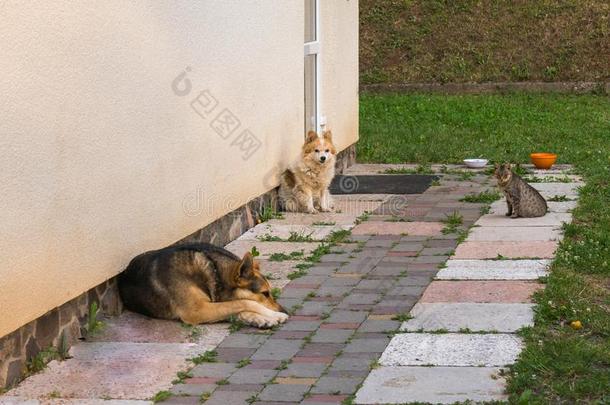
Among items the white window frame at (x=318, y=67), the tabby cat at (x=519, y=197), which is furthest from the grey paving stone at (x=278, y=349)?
the white window frame at (x=318, y=67)

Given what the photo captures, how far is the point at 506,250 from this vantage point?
8.73 m

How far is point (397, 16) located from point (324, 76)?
40.9 feet

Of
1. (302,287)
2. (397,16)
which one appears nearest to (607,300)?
(302,287)

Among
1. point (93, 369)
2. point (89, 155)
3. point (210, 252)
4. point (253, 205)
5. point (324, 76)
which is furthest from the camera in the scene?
point (324, 76)

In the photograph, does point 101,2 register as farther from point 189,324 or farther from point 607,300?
point 607,300

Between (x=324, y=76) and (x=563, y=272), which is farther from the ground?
(x=324, y=76)

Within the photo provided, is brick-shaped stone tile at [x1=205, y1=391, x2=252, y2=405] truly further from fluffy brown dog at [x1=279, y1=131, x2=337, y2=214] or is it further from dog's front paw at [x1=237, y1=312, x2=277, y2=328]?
fluffy brown dog at [x1=279, y1=131, x2=337, y2=214]

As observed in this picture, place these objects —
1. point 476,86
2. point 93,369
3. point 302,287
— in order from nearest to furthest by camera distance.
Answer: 1. point 93,369
2. point 302,287
3. point 476,86

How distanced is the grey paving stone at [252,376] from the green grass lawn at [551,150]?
1189 millimetres

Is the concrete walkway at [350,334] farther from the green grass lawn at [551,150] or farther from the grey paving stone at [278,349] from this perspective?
the green grass lawn at [551,150]

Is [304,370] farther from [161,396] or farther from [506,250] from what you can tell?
[506,250]

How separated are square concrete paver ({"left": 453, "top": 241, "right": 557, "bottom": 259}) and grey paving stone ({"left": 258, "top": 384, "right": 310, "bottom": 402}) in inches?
131

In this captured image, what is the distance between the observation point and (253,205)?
9.99m

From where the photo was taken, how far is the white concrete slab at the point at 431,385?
5.22m
